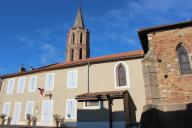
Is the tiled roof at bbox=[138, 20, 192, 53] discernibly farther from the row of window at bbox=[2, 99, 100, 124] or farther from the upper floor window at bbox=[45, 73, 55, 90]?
the upper floor window at bbox=[45, 73, 55, 90]

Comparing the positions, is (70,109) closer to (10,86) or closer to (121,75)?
(121,75)

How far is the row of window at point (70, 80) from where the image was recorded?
59.9ft

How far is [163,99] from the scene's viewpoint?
11070 millimetres

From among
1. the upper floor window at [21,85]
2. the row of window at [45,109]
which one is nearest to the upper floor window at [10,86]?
the upper floor window at [21,85]

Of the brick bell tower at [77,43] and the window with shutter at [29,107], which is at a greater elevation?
the brick bell tower at [77,43]

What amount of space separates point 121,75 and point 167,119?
26.7 ft

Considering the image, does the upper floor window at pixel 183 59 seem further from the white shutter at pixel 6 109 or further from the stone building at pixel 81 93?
the white shutter at pixel 6 109

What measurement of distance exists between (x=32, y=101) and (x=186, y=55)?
53.3 feet

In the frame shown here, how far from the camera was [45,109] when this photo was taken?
67.7ft

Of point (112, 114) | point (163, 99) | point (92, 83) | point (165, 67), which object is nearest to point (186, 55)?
point (165, 67)

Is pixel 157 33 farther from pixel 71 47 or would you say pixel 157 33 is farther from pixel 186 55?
pixel 71 47

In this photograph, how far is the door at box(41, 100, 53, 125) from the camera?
20078 mm

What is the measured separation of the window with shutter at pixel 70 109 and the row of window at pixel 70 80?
156 centimetres

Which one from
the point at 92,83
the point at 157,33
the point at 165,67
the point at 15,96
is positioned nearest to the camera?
the point at 165,67
